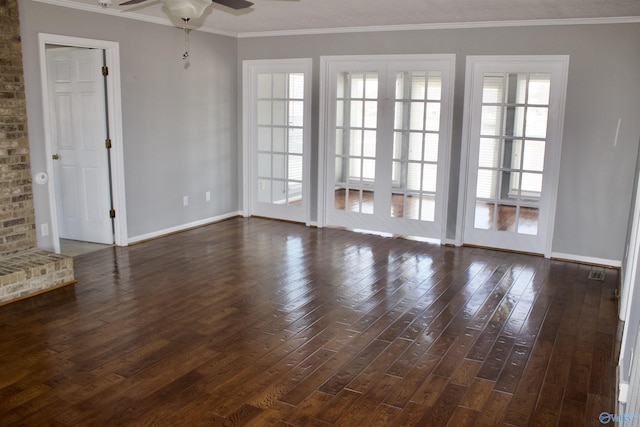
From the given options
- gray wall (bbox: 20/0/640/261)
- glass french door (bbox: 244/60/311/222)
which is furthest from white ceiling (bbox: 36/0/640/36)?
glass french door (bbox: 244/60/311/222)

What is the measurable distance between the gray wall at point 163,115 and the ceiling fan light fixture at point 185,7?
8.18ft

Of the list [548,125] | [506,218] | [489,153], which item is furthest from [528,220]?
[548,125]

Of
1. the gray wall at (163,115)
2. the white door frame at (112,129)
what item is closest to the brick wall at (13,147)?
the gray wall at (163,115)

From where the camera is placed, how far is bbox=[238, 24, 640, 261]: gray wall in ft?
17.0

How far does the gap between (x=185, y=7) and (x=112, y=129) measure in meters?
3.08

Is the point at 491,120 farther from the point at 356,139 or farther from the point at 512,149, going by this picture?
the point at 356,139

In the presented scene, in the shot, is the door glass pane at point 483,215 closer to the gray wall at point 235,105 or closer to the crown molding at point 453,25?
the gray wall at point 235,105

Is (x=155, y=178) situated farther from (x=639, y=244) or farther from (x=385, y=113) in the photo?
(x=639, y=244)

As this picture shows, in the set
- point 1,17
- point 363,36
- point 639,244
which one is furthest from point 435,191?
point 1,17

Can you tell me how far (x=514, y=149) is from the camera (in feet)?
18.9

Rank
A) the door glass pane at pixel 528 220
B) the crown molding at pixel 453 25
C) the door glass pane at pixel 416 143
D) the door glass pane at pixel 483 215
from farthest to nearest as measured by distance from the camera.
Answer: the door glass pane at pixel 416 143, the door glass pane at pixel 483 215, the door glass pane at pixel 528 220, the crown molding at pixel 453 25

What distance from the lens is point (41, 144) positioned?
4.92 metres

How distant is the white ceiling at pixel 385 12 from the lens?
4703 mm

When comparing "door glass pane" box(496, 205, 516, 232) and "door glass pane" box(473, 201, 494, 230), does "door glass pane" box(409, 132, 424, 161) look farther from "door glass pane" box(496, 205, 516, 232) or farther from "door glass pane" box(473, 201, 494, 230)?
"door glass pane" box(496, 205, 516, 232)
